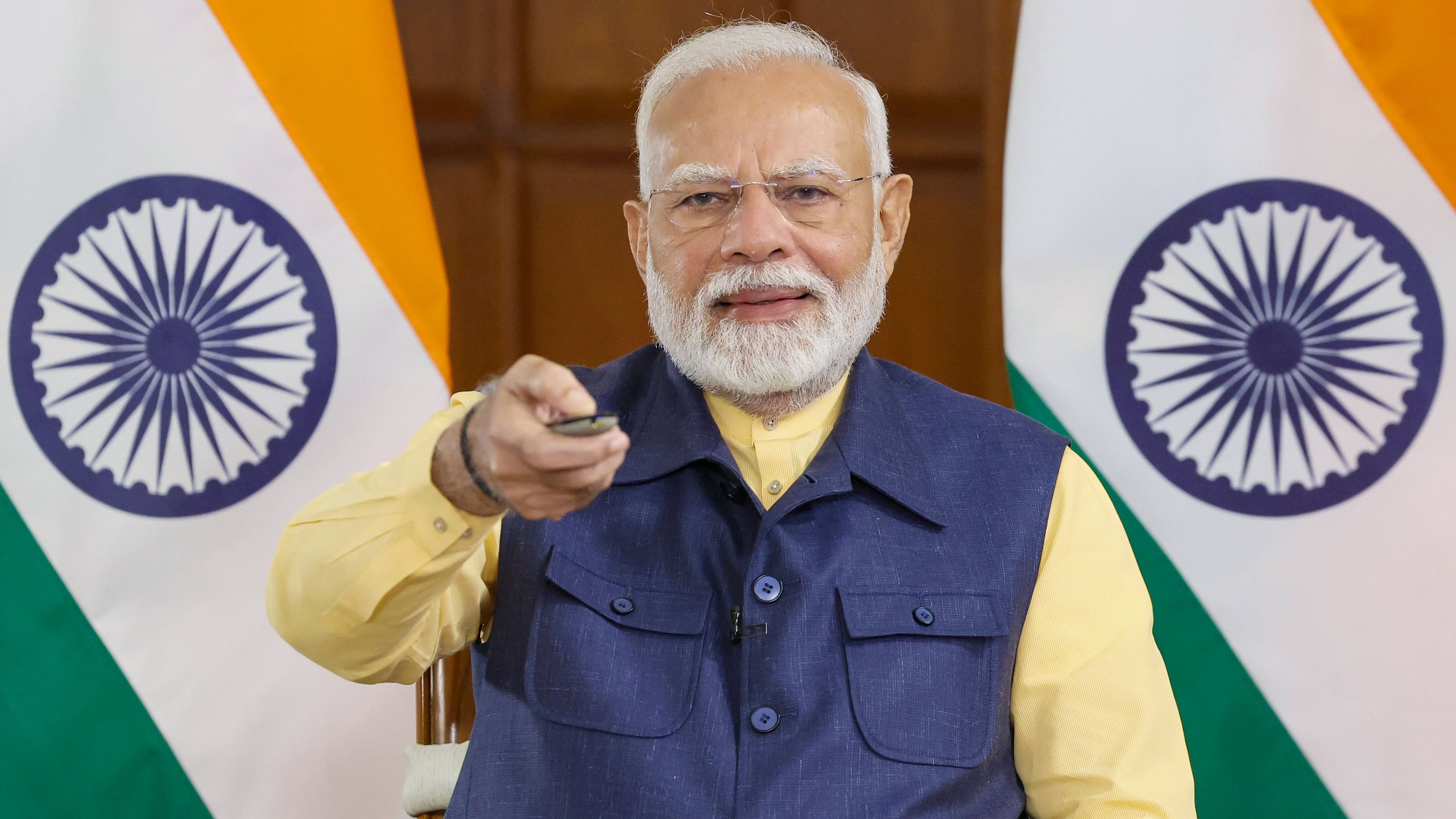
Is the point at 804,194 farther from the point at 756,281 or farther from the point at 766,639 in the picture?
the point at 766,639

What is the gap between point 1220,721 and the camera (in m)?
1.78

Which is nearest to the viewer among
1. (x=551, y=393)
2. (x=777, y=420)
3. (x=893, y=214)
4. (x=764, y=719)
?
(x=551, y=393)

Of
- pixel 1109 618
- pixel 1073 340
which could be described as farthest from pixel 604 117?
pixel 1109 618

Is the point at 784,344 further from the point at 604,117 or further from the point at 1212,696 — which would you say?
the point at 1212,696

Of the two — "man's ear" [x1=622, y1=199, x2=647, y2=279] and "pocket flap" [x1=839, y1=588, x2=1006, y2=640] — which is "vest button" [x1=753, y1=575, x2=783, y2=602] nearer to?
"pocket flap" [x1=839, y1=588, x2=1006, y2=640]

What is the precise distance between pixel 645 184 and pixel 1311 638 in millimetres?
1207

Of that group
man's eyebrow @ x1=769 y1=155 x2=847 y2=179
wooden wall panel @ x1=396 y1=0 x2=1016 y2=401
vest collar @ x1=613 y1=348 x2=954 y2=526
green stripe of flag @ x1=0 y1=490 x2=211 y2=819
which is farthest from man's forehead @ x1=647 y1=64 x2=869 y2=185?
green stripe of flag @ x1=0 y1=490 x2=211 y2=819

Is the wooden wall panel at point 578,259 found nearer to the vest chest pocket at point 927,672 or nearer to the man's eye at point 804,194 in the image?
the man's eye at point 804,194

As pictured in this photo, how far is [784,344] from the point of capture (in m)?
1.38

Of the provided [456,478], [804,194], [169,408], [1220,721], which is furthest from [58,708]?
[1220,721]

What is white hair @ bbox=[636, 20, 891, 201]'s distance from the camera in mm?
1445

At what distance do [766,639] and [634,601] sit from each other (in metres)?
0.15

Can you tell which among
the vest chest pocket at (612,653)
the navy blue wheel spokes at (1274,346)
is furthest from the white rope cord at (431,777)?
the navy blue wheel spokes at (1274,346)

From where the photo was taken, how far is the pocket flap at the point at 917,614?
126 cm
